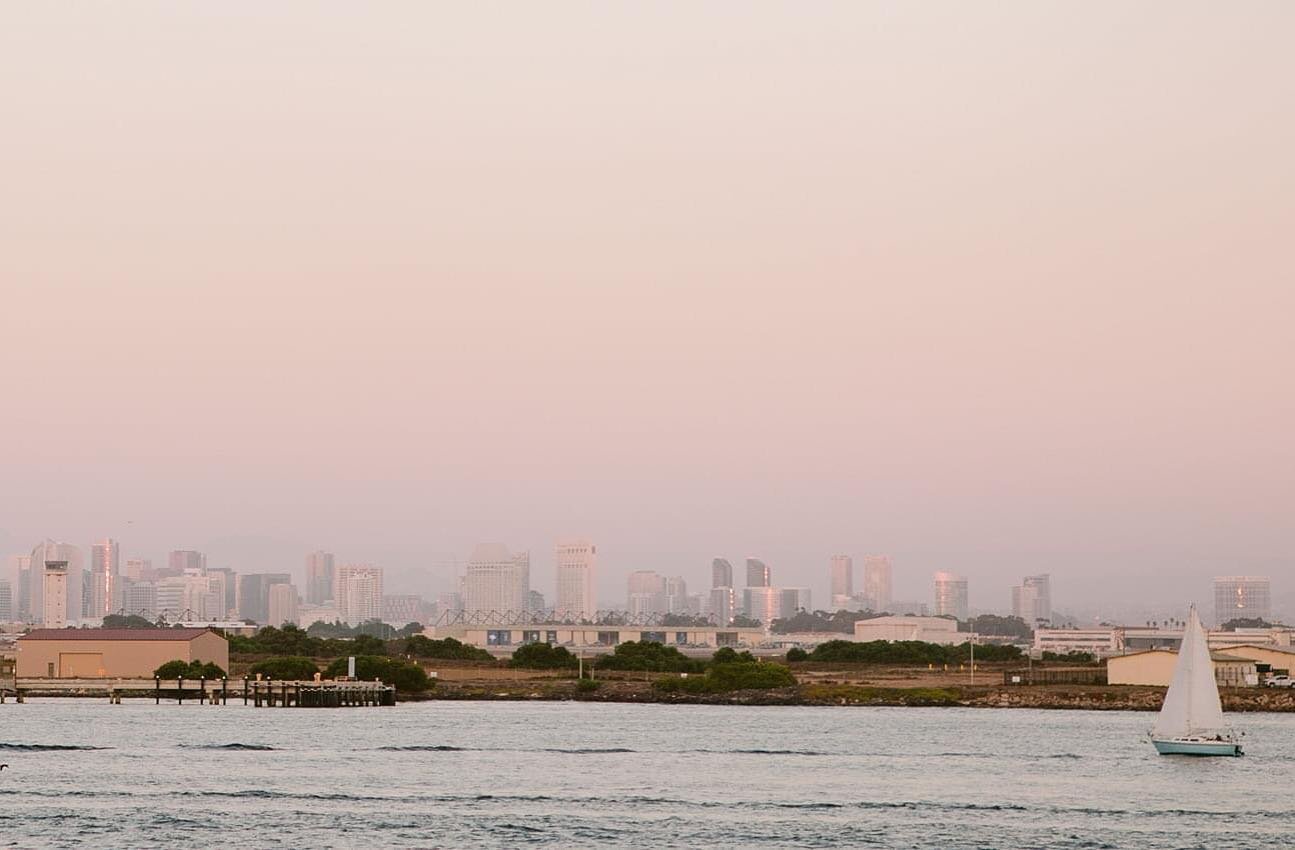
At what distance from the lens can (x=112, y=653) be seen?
516 ft

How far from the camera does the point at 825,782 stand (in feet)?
243

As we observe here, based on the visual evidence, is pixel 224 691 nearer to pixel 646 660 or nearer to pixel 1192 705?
pixel 646 660

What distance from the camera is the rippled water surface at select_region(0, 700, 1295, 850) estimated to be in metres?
56.5

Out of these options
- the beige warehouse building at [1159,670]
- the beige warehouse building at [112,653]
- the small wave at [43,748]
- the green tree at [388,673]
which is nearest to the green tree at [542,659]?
the green tree at [388,673]

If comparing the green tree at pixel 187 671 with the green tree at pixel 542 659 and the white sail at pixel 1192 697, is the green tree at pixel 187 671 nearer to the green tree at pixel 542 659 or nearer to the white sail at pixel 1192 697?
the green tree at pixel 542 659

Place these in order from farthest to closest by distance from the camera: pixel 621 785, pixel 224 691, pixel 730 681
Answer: pixel 730 681
pixel 224 691
pixel 621 785

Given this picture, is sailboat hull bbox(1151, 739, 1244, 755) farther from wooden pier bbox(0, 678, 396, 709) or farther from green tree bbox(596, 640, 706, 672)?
green tree bbox(596, 640, 706, 672)

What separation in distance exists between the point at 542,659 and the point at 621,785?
4658 inches

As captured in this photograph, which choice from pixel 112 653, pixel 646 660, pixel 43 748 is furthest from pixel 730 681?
pixel 43 748

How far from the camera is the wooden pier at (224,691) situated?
136 metres

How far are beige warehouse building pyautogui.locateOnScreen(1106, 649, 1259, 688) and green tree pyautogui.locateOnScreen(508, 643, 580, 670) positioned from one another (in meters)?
53.7

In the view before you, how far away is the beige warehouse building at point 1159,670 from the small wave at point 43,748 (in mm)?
90329

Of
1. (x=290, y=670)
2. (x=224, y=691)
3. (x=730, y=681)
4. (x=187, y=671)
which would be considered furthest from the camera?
(x=730, y=681)

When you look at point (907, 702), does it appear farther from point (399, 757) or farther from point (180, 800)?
point (180, 800)
